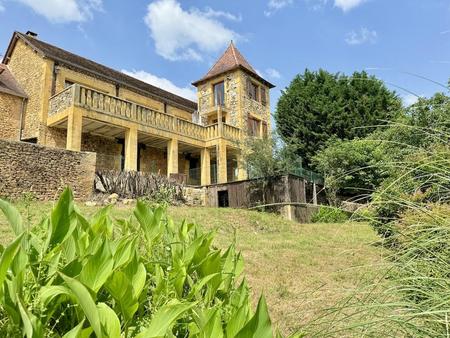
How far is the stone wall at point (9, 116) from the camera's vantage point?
16.3m

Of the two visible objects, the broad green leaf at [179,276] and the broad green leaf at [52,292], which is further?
the broad green leaf at [179,276]

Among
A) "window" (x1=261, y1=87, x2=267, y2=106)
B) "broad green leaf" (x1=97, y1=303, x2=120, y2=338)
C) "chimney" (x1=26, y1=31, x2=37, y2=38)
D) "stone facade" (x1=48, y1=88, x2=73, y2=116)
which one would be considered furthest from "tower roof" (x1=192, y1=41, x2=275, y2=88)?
"broad green leaf" (x1=97, y1=303, x2=120, y2=338)

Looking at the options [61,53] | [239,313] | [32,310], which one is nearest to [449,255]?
[239,313]

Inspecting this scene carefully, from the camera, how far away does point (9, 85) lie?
1736 centimetres

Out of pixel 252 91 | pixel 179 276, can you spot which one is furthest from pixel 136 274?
pixel 252 91

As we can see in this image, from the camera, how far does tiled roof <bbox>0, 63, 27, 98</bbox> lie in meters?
16.6

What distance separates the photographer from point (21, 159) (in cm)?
1159

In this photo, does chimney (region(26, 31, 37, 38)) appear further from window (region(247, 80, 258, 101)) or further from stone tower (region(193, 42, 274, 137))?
window (region(247, 80, 258, 101))

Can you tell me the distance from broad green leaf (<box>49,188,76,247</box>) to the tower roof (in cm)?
2237

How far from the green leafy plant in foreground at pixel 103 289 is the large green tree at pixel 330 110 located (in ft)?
70.9

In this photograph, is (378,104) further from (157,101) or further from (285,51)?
(285,51)

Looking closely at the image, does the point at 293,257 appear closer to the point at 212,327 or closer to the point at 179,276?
the point at 179,276

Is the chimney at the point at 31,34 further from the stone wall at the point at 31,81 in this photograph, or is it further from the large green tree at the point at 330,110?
the large green tree at the point at 330,110

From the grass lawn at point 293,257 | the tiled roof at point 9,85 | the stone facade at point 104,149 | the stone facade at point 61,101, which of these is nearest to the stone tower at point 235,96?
the stone facade at point 104,149
